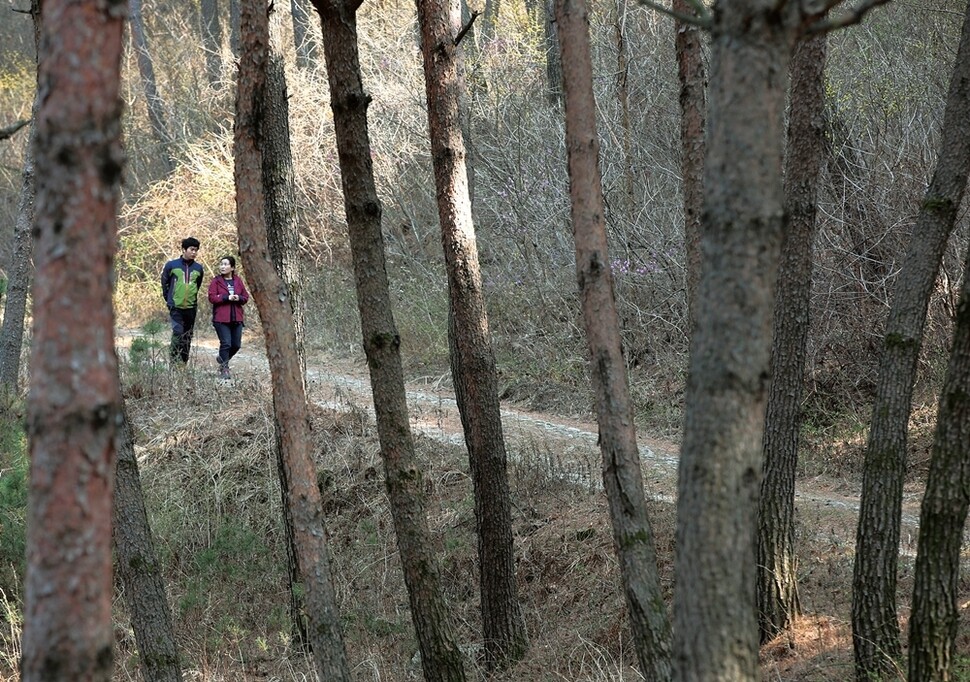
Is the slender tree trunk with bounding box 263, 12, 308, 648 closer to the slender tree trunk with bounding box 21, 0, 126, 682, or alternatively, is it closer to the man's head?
the slender tree trunk with bounding box 21, 0, 126, 682

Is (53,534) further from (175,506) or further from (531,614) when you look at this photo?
(175,506)

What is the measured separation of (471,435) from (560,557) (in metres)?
1.95

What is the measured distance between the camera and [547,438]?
34.4 feet

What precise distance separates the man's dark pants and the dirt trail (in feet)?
1.07

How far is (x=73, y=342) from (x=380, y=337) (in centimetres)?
340

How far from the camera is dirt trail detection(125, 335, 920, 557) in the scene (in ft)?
27.6

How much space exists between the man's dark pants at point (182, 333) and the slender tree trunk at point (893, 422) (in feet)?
30.0

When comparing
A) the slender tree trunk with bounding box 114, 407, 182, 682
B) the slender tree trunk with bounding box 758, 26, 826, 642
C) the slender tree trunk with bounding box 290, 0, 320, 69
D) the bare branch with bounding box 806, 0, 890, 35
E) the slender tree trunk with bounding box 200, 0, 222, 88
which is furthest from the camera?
the slender tree trunk with bounding box 200, 0, 222, 88

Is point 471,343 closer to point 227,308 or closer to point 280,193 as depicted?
point 280,193

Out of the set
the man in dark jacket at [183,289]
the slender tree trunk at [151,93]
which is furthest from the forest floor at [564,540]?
the slender tree trunk at [151,93]

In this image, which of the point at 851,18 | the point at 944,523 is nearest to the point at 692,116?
the point at 944,523

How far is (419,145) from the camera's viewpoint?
16953 mm

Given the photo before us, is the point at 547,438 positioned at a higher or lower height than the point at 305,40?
lower

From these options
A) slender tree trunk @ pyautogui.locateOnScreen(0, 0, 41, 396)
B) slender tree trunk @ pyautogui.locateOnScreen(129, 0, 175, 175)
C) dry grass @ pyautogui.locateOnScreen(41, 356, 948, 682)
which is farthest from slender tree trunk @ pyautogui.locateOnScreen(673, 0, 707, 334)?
slender tree trunk @ pyautogui.locateOnScreen(129, 0, 175, 175)
